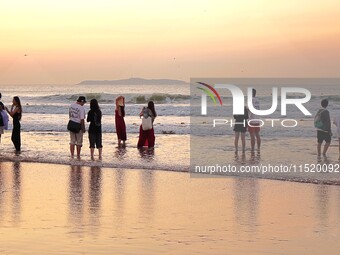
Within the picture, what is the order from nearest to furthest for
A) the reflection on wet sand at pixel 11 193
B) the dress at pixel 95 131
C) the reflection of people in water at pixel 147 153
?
the reflection on wet sand at pixel 11 193 < the dress at pixel 95 131 < the reflection of people in water at pixel 147 153

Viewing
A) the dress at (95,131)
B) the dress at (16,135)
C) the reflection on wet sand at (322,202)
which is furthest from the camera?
the dress at (16,135)

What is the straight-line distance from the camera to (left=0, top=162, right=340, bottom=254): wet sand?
28.7 feet

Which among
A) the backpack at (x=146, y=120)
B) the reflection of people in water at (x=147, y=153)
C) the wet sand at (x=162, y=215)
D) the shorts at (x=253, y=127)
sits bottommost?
the wet sand at (x=162, y=215)

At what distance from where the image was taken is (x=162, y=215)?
428 inches

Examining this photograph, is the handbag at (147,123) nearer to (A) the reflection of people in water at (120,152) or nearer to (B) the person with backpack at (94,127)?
(A) the reflection of people in water at (120,152)

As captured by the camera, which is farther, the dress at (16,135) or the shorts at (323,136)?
the dress at (16,135)

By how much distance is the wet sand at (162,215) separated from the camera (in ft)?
28.7

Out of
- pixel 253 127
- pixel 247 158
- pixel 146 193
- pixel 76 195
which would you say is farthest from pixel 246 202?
pixel 253 127

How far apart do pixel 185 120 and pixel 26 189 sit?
91.9ft

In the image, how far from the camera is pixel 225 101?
64.6 meters

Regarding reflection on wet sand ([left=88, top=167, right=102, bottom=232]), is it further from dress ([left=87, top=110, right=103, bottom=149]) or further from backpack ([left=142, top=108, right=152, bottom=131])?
backpack ([left=142, top=108, right=152, bottom=131])

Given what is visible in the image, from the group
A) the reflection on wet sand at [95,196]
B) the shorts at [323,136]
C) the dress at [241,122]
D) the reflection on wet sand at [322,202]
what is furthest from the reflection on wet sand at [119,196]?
the shorts at [323,136]

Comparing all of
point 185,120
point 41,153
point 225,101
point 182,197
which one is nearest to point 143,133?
point 41,153

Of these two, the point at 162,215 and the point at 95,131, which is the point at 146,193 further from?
the point at 95,131
